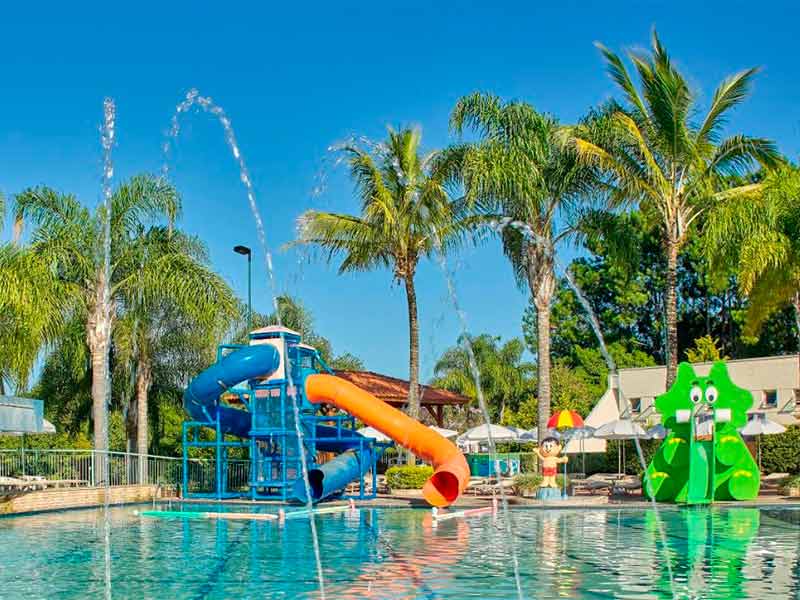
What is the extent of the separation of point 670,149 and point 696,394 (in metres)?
6.01

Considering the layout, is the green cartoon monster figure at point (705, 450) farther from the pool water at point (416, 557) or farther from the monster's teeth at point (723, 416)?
the pool water at point (416, 557)

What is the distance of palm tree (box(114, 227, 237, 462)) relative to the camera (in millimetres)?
28734

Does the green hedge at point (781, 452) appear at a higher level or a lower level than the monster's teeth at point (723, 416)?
lower

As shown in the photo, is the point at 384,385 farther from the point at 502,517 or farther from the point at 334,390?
the point at 502,517

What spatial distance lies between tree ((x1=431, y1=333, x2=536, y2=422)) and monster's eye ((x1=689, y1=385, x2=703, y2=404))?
114 ft

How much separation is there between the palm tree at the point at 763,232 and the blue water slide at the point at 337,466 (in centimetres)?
991

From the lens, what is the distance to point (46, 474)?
27.3 metres

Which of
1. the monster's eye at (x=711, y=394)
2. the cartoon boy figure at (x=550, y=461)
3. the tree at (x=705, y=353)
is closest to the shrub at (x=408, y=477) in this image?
the cartoon boy figure at (x=550, y=461)

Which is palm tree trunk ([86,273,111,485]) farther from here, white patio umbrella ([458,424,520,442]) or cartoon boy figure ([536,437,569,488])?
white patio umbrella ([458,424,520,442])

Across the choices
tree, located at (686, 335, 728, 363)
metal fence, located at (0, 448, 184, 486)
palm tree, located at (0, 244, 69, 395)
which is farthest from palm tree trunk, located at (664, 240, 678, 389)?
tree, located at (686, 335, 728, 363)

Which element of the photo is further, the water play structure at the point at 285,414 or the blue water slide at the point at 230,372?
the blue water slide at the point at 230,372

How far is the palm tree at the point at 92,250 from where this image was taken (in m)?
28.0

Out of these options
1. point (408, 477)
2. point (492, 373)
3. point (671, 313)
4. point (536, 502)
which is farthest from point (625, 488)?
point (492, 373)

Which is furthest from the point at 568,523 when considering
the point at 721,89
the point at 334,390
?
the point at 721,89
